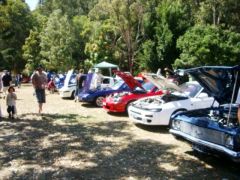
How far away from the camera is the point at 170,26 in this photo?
1152 inches

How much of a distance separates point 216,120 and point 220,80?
0.86 meters

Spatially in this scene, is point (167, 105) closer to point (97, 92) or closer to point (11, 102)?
point (11, 102)

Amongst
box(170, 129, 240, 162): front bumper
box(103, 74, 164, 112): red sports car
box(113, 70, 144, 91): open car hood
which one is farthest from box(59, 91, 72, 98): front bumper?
box(170, 129, 240, 162): front bumper

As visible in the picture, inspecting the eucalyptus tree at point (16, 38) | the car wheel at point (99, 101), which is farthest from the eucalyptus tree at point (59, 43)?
the car wheel at point (99, 101)

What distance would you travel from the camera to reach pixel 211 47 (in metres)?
23.1

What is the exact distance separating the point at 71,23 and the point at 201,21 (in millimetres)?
15035

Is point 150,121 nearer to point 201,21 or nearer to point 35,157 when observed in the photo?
point 35,157

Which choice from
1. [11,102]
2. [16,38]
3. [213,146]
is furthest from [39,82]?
[16,38]

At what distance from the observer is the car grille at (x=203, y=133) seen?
663 cm

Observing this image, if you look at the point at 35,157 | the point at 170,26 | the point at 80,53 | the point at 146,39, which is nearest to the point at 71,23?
the point at 80,53

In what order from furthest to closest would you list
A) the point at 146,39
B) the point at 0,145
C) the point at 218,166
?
the point at 146,39, the point at 0,145, the point at 218,166

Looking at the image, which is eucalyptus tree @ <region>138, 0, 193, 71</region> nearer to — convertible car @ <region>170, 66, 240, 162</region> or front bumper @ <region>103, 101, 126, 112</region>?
front bumper @ <region>103, 101, 126, 112</region>

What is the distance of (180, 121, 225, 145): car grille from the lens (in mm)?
6631

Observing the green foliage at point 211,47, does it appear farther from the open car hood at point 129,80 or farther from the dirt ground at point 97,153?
the dirt ground at point 97,153
